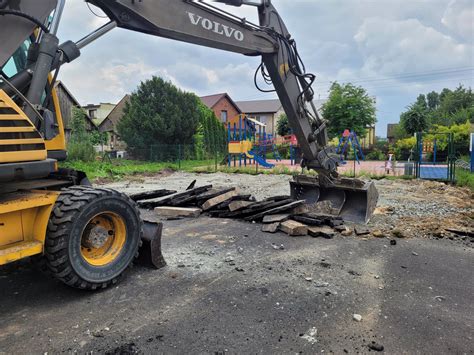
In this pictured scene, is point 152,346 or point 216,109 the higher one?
point 216,109

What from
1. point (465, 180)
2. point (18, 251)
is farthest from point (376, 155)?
point (18, 251)

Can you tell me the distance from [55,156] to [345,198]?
18.8 ft

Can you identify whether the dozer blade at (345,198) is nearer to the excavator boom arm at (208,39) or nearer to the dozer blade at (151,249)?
the excavator boom arm at (208,39)

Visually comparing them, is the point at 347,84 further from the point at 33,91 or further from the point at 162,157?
the point at 33,91

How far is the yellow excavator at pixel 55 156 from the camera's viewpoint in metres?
3.25

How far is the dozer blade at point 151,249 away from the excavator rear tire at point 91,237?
32 cm

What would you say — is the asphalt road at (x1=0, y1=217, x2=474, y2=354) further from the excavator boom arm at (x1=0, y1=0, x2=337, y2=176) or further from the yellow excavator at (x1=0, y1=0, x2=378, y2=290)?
the excavator boom arm at (x1=0, y1=0, x2=337, y2=176)

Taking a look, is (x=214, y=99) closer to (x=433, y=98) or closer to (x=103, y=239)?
(x=103, y=239)

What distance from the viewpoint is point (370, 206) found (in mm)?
7223

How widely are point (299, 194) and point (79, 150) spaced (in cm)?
1786

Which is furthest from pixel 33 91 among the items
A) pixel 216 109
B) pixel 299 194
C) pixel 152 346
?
pixel 216 109

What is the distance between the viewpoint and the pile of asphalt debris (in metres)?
6.35

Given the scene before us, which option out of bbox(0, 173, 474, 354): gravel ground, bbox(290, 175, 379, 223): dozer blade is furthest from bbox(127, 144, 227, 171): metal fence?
bbox(0, 173, 474, 354): gravel ground

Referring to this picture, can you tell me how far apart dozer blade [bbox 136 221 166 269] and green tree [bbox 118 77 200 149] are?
23733 mm
